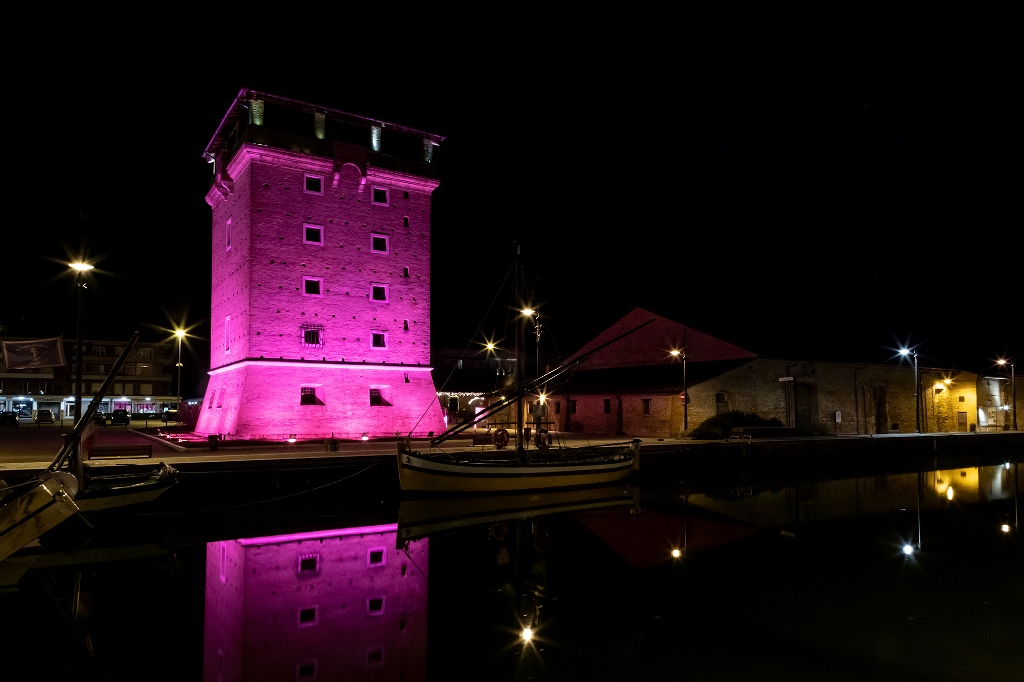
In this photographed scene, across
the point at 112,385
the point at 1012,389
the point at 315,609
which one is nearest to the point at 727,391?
the point at 1012,389

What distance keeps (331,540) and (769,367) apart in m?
32.2

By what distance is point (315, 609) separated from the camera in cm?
1249

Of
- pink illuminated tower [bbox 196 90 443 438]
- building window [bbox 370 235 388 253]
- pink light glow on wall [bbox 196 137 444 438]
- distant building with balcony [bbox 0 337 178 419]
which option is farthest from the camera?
distant building with balcony [bbox 0 337 178 419]

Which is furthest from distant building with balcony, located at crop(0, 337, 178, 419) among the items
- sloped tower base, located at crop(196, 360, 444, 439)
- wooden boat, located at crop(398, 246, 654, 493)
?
wooden boat, located at crop(398, 246, 654, 493)

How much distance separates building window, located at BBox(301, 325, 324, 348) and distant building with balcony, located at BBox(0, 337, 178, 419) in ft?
154

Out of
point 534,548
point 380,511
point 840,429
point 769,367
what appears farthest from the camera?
point 840,429

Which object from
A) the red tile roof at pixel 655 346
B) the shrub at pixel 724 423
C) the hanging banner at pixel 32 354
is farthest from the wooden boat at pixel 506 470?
the red tile roof at pixel 655 346

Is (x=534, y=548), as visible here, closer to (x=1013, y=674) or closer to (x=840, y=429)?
(x=1013, y=674)

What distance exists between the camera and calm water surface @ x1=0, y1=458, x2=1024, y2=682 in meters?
9.85

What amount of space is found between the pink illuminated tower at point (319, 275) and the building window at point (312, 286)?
0.05m

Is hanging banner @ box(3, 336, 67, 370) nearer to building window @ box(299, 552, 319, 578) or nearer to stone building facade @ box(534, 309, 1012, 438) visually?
building window @ box(299, 552, 319, 578)

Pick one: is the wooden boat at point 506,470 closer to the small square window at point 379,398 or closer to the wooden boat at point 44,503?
the small square window at point 379,398

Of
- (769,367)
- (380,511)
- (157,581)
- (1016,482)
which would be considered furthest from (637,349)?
(157,581)

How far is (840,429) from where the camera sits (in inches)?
1812
